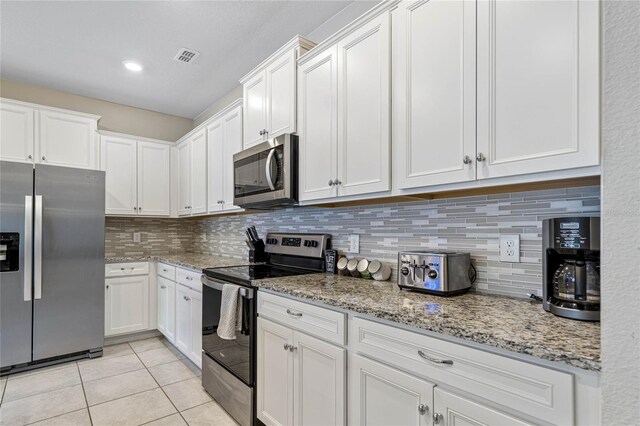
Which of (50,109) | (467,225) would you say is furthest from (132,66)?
(467,225)

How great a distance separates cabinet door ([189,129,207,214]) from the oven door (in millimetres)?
1259

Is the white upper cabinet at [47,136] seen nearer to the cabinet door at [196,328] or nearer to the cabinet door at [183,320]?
the cabinet door at [183,320]

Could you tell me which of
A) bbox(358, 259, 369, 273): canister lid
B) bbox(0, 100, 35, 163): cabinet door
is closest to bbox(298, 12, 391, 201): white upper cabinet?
bbox(358, 259, 369, 273): canister lid

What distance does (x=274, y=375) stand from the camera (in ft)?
5.90

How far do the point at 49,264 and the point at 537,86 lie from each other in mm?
3625

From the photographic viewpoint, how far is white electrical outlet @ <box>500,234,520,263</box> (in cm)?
147

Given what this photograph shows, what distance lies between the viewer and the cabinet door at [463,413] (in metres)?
0.95

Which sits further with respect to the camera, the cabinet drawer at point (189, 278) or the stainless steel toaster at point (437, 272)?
the cabinet drawer at point (189, 278)

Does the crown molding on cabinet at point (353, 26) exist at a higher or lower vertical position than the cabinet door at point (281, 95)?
higher

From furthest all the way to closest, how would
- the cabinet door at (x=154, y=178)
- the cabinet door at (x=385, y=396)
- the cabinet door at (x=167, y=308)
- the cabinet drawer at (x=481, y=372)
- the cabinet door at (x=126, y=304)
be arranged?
the cabinet door at (x=154, y=178), the cabinet door at (x=126, y=304), the cabinet door at (x=167, y=308), the cabinet door at (x=385, y=396), the cabinet drawer at (x=481, y=372)

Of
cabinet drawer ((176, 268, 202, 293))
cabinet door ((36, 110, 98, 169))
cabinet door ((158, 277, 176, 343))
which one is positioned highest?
cabinet door ((36, 110, 98, 169))

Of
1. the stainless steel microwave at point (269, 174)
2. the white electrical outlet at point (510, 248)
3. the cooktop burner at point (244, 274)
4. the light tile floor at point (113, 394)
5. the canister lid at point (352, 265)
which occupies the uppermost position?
the stainless steel microwave at point (269, 174)

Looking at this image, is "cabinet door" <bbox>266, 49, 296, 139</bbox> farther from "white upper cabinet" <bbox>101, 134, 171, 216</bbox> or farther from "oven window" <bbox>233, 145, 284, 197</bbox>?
"white upper cabinet" <bbox>101, 134, 171, 216</bbox>

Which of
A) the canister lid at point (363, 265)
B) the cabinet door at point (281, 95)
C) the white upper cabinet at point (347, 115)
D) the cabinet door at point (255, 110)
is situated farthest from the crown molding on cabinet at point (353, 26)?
the canister lid at point (363, 265)
